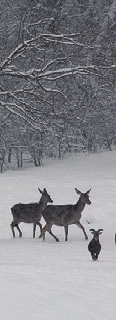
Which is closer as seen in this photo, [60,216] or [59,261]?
[59,261]

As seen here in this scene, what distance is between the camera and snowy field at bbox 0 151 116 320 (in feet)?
18.5

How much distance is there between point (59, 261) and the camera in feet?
34.6

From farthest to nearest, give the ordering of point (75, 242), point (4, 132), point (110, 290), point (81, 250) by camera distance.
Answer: point (4, 132), point (75, 242), point (81, 250), point (110, 290)

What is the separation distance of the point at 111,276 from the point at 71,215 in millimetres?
5955

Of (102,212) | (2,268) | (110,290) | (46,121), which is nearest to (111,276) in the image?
(110,290)

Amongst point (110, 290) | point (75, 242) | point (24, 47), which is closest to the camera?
point (110, 290)

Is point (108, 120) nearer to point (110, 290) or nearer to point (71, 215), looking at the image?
point (71, 215)

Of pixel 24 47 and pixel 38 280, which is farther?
pixel 24 47

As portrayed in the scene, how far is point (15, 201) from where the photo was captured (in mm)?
20359

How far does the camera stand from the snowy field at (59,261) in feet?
18.5

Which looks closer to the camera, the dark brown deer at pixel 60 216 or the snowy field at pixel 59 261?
the snowy field at pixel 59 261

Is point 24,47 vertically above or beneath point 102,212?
above

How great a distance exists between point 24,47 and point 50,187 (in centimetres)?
1201

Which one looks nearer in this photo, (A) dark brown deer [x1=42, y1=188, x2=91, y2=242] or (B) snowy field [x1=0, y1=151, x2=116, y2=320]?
(B) snowy field [x1=0, y1=151, x2=116, y2=320]
